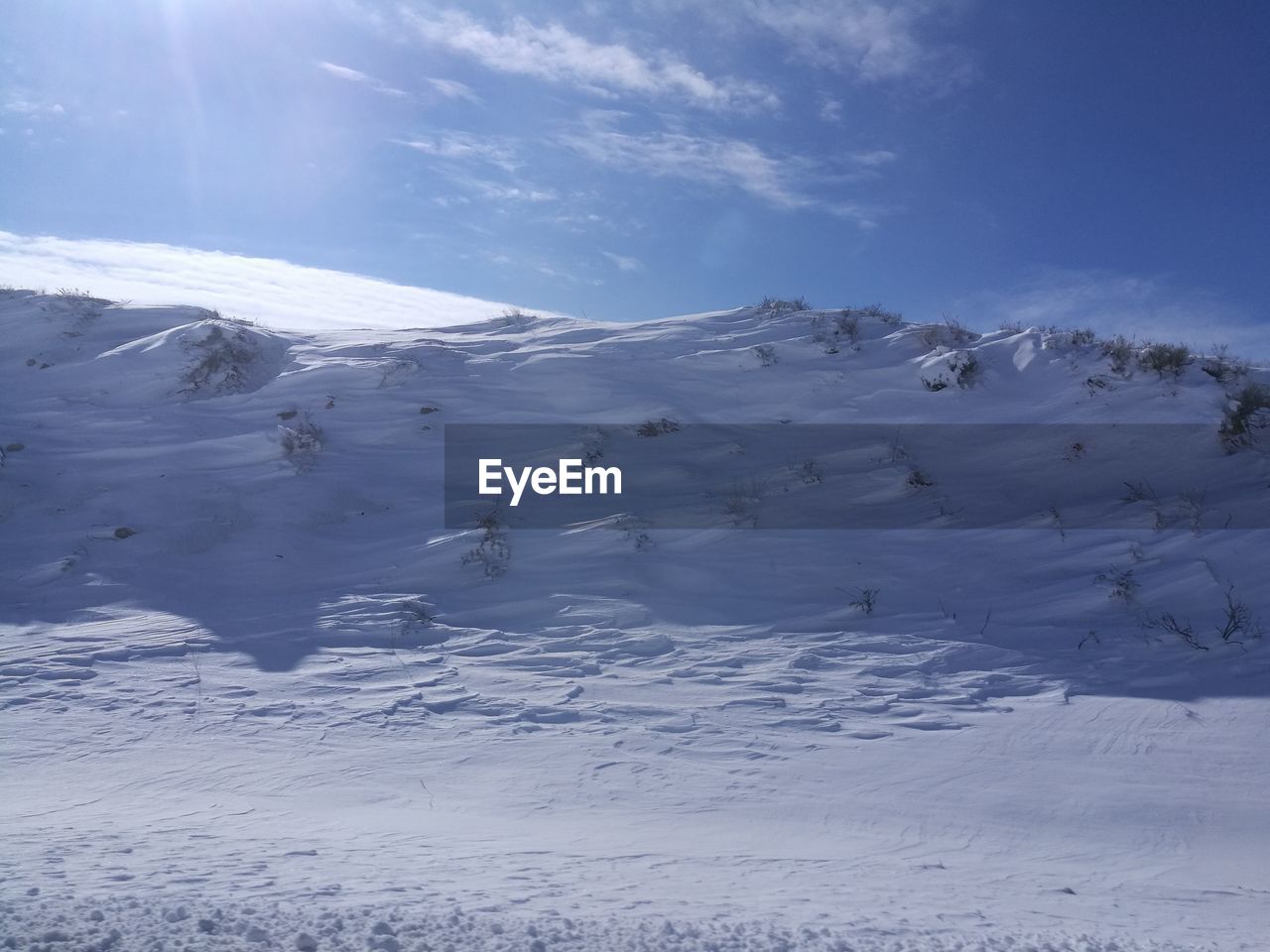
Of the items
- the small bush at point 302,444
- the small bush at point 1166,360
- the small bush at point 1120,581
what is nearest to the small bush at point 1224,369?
the small bush at point 1166,360

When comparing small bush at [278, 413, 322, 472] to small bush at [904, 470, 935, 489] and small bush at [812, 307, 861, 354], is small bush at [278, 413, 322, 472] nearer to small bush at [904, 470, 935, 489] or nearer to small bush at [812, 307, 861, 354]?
small bush at [904, 470, 935, 489]

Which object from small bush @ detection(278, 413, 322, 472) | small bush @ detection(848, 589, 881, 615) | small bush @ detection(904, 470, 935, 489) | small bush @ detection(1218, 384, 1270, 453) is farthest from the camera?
small bush @ detection(278, 413, 322, 472)

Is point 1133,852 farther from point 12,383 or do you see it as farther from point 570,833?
point 12,383

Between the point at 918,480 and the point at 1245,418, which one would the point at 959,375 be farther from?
the point at 1245,418

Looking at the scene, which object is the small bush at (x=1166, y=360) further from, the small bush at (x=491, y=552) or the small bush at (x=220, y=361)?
the small bush at (x=220, y=361)

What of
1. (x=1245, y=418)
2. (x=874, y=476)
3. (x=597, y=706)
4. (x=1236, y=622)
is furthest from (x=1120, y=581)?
Answer: (x=597, y=706)

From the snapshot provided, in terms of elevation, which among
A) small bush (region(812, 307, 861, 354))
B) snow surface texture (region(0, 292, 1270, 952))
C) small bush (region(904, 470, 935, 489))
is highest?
small bush (region(812, 307, 861, 354))

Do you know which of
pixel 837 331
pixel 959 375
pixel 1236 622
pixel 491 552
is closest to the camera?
pixel 1236 622

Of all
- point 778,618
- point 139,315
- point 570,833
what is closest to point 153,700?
point 570,833

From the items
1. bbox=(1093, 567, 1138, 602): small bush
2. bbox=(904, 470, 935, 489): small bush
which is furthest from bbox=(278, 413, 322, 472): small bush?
bbox=(1093, 567, 1138, 602): small bush
